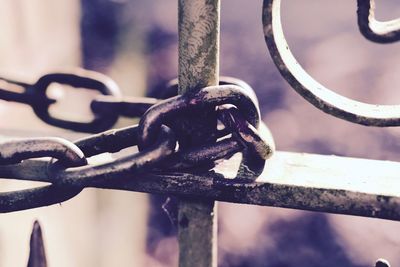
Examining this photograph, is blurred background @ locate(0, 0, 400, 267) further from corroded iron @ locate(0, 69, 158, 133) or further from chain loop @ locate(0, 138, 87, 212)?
chain loop @ locate(0, 138, 87, 212)

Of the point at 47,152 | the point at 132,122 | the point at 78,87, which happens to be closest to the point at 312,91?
the point at 47,152

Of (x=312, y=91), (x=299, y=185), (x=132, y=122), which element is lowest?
(x=132, y=122)

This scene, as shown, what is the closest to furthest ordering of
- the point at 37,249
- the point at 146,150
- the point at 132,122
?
the point at 146,150, the point at 37,249, the point at 132,122

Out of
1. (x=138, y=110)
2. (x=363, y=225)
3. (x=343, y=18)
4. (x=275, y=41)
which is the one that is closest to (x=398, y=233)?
(x=363, y=225)

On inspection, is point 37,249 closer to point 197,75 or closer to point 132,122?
point 197,75

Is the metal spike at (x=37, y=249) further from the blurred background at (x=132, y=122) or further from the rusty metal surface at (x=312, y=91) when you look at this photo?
the rusty metal surface at (x=312, y=91)

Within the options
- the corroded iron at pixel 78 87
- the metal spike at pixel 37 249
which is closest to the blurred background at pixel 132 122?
the corroded iron at pixel 78 87

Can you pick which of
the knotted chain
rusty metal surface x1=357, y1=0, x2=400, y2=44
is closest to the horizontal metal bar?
the knotted chain
